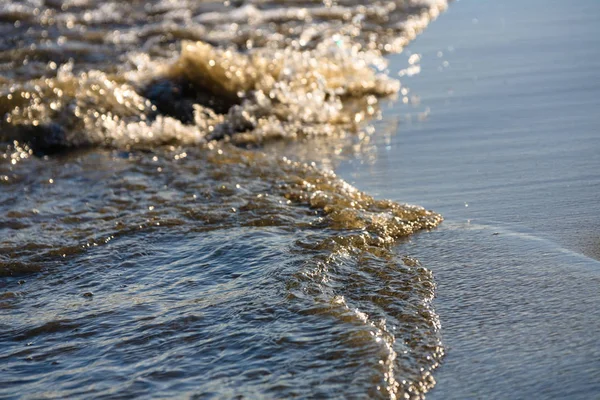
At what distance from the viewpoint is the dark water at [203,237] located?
7.35ft

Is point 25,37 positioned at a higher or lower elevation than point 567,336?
higher

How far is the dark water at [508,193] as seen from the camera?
2.17m

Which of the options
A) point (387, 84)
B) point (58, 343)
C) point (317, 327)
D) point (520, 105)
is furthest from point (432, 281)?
point (387, 84)

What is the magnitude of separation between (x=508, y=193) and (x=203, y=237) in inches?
49.6

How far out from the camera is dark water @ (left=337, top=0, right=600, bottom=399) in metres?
2.17

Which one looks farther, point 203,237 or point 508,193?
point 508,193

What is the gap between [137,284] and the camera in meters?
2.88

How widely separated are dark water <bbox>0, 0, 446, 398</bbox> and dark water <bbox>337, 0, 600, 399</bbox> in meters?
0.11

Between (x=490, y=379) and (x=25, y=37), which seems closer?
(x=490, y=379)

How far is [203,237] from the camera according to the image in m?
3.29

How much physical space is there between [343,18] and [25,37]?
3267 mm

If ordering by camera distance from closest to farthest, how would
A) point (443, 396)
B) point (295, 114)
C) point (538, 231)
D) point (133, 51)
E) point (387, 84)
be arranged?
point (443, 396), point (538, 231), point (295, 114), point (387, 84), point (133, 51)

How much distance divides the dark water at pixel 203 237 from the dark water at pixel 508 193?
4.5 inches

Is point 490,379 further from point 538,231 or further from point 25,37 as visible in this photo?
point 25,37
